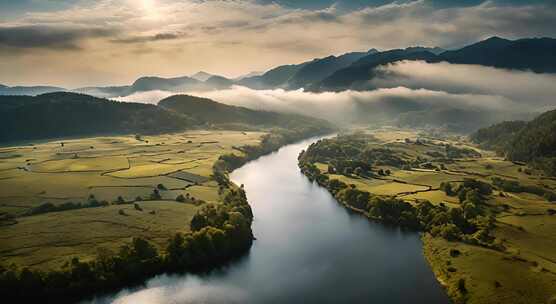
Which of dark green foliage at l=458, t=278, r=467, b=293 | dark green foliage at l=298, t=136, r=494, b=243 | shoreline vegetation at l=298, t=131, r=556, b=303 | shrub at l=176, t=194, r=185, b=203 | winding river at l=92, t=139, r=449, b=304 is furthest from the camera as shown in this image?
shrub at l=176, t=194, r=185, b=203

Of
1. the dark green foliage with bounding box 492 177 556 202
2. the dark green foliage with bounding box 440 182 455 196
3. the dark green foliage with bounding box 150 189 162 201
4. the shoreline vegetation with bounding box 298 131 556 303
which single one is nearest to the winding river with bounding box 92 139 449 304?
the shoreline vegetation with bounding box 298 131 556 303

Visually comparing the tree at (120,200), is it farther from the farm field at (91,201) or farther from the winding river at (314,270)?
the winding river at (314,270)

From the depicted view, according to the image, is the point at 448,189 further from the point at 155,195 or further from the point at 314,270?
the point at 155,195

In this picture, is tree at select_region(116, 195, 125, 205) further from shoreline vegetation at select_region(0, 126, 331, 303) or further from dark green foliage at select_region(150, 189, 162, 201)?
shoreline vegetation at select_region(0, 126, 331, 303)

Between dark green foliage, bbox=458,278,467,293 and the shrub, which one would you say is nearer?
dark green foliage, bbox=458,278,467,293

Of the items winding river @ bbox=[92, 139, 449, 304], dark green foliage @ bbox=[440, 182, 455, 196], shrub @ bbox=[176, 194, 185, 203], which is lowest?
winding river @ bbox=[92, 139, 449, 304]

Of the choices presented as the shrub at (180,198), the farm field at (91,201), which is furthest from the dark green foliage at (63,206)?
the shrub at (180,198)

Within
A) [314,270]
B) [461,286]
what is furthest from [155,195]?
[461,286]
